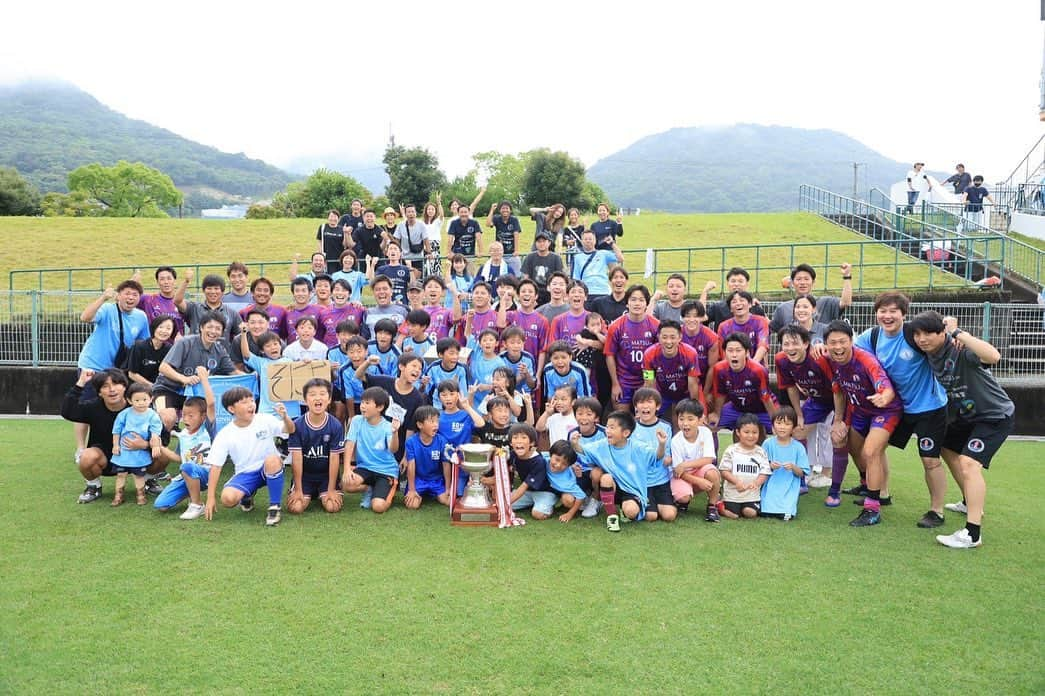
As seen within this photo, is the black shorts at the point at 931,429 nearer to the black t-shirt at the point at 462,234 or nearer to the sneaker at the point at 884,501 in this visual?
the sneaker at the point at 884,501

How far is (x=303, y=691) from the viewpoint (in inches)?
144

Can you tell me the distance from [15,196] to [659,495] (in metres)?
51.7

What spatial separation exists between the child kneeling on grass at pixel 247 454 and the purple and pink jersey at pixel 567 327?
2.77 meters

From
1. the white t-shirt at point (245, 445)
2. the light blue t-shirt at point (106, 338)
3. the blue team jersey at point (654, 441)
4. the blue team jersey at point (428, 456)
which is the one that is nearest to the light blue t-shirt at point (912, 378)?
the blue team jersey at point (654, 441)

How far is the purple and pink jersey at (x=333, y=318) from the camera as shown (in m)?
8.61

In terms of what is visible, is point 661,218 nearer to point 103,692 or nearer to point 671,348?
point 671,348

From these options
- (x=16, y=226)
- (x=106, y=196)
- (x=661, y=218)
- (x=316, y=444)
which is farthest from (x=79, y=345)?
(x=106, y=196)

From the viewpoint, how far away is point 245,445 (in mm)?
6664

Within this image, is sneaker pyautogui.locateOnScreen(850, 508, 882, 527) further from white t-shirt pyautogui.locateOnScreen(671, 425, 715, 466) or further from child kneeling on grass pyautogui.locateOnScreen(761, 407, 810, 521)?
white t-shirt pyautogui.locateOnScreen(671, 425, 715, 466)

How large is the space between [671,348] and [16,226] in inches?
1013

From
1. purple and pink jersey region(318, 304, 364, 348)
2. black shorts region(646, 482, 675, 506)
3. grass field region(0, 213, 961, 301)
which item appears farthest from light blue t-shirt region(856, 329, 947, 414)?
grass field region(0, 213, 961, 301)

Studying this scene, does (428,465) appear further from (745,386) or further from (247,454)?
(745,386)

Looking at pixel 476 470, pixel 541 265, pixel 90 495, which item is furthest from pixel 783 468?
pixel 90 495

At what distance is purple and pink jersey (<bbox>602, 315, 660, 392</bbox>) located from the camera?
25.2 ft
